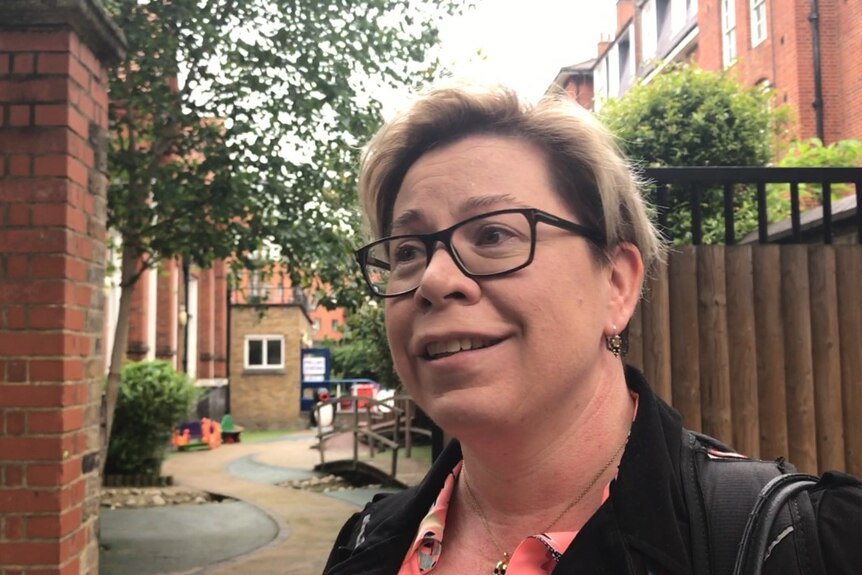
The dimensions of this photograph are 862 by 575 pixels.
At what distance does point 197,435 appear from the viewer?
719 inches

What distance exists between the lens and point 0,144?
10.9ft

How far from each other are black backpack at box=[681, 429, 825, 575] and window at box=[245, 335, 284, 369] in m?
27.8

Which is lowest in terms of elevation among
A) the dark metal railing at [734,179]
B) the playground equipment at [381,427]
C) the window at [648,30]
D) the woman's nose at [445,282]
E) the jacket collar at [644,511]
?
the playground equipment at [381,427]

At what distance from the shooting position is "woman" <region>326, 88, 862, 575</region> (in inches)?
49.0

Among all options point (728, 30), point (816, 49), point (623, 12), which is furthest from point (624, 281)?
point (623, 12)

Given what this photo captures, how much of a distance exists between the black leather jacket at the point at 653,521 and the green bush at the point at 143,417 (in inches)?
404

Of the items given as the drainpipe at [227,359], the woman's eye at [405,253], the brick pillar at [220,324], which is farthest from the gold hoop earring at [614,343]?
the drainpipe at [227,359]

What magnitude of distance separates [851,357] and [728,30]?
21425mm

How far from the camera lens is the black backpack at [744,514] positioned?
102cm

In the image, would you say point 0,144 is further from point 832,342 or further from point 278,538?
point 278,538

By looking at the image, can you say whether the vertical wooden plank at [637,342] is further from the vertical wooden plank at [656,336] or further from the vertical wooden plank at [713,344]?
the vertical wooden plank at [713,344]

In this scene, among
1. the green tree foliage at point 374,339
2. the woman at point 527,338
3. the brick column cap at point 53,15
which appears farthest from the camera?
the green tree foliage at point 374,339

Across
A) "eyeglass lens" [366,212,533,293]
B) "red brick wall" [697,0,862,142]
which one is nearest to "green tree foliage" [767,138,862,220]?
"eyeglass lens" [366,212,533,293]

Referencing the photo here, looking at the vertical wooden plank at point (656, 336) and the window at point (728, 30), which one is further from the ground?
the window at point (728, 30)
